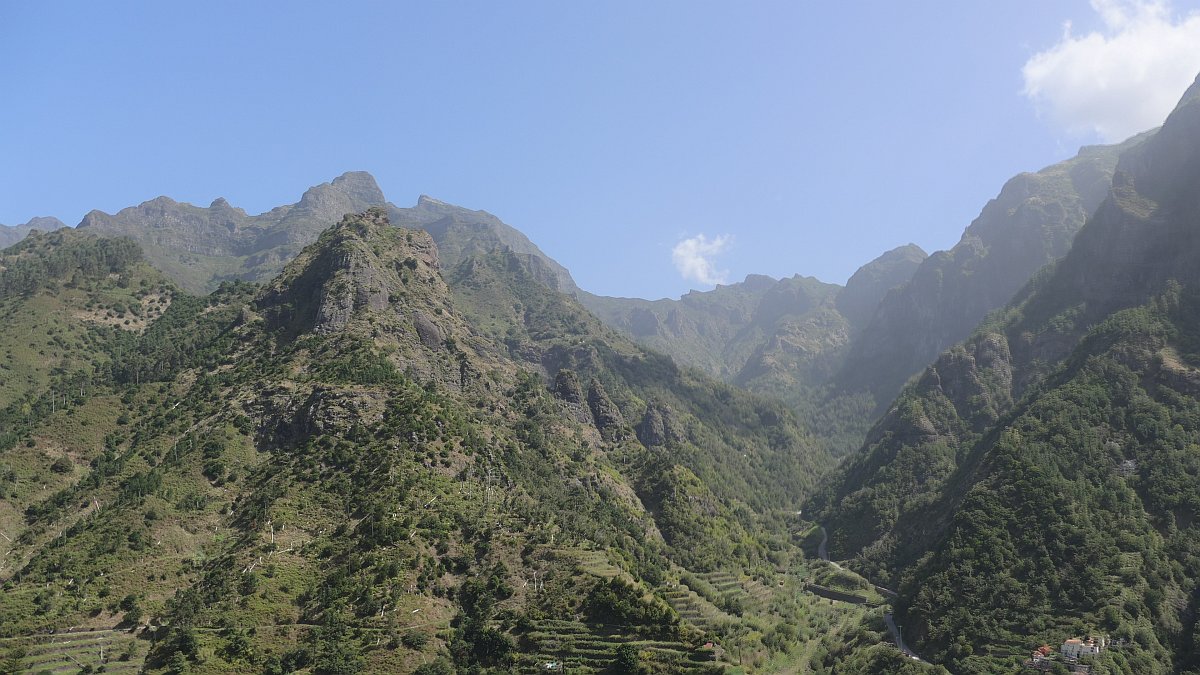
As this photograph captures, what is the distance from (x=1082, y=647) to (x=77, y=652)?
569 feet

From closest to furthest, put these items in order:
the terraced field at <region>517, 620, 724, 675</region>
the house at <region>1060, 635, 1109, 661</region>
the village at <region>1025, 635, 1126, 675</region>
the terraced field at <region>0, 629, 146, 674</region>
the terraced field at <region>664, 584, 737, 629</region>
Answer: the terraced field at <region>0, 629, 146, 674</region>, the terraced field at <region>517, 620, 724, 675</region>, the village at <region>1025, 635, 1126, 675</region>, the house at <region>1060, 635, 1109, 661</region>, the terraced field at <region>664, 584, 737, 629</region>

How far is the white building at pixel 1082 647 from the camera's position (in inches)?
5546

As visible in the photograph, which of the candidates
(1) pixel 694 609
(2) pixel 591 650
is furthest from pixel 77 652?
(1) pixel 694 609

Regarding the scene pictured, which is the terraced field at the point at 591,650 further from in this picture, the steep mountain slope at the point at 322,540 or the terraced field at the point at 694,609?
the terraced field at the point at 694,609

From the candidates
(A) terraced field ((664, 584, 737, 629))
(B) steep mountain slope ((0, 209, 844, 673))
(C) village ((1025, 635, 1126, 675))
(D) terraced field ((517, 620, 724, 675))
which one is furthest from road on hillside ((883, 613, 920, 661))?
(D) terraced field ((517, 620, 724, 675))

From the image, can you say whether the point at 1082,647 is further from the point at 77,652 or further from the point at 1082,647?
the point at 77,652

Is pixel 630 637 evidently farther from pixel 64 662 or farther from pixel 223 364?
pixel 223 364

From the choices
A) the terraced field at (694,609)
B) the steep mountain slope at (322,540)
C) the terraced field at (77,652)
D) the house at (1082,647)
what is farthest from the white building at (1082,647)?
the terraced field at (77,652)

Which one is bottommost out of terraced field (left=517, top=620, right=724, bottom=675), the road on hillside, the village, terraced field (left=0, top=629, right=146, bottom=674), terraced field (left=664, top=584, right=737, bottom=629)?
the road on hillside

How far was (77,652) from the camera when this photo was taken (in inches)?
4136

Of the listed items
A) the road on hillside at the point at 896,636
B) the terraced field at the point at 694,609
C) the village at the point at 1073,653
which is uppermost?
the terraced field at the point at 694,609

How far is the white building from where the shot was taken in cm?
14088

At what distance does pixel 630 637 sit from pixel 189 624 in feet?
230

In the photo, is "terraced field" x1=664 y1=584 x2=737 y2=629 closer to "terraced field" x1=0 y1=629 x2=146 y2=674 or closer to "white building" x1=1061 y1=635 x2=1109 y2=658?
"white building" x1=1061 y1=635 x2=1109 y2=658
